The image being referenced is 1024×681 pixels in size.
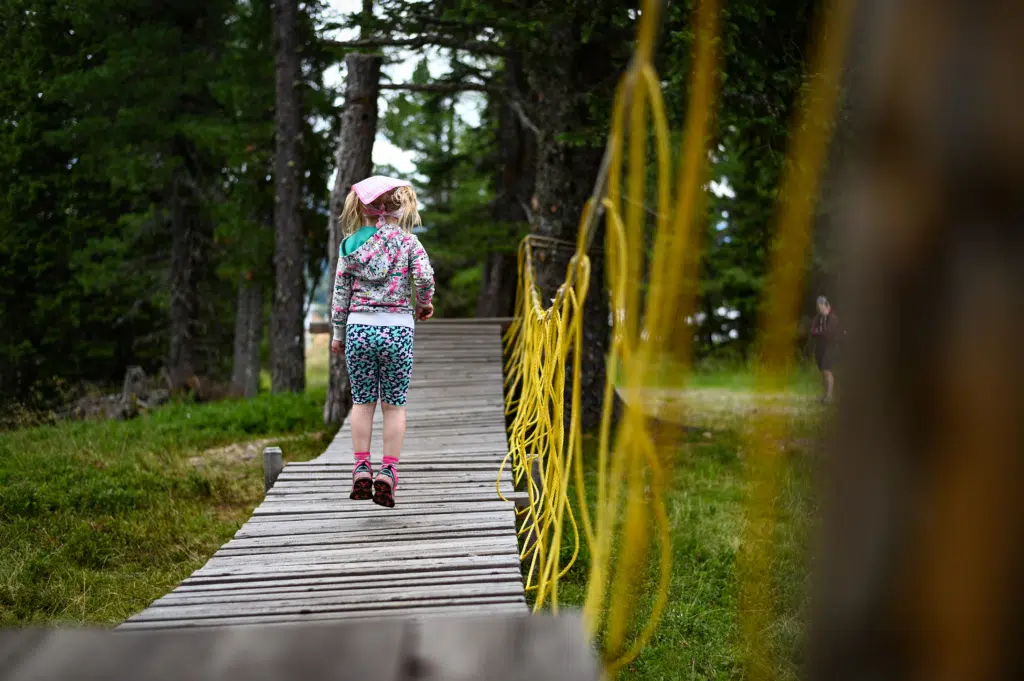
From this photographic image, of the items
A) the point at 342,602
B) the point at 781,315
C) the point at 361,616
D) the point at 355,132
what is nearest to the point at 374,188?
the point at 342,602

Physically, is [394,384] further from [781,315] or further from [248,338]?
[248,338]

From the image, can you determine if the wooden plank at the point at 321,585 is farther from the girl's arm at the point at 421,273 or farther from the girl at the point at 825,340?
the girl at the point at 825,340

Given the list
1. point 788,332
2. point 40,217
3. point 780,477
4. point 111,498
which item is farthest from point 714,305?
point 788,332

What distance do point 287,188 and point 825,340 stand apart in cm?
768

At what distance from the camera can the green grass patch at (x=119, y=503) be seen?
4965 mm

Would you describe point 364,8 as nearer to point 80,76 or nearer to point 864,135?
point 80,76

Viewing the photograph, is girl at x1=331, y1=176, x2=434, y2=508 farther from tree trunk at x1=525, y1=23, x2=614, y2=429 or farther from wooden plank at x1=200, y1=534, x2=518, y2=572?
tree trunk at x1=525, y1=23, x2=614, y2=429

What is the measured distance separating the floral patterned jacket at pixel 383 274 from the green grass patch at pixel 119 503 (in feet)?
6.37

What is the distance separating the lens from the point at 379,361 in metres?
4.68

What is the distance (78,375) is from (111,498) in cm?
1309

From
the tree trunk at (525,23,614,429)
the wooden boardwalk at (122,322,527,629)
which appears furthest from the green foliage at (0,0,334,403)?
the wooden boardwalk at (122,322,527,629)

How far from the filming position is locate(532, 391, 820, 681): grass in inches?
169

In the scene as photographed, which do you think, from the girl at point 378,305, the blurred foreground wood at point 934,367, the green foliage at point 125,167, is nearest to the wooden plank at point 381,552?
the girl at point 378,305

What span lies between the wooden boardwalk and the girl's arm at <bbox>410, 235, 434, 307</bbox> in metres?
1.02
